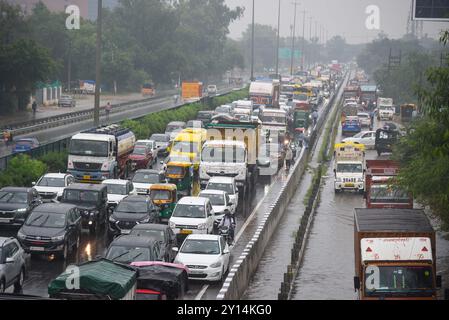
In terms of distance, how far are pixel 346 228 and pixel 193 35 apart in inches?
4769

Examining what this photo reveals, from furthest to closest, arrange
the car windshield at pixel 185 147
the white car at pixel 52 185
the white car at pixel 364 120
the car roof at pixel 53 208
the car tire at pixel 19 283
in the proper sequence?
the white car at pixel 364 120
the car windshield at pixel 185 147
the white car at pixel 52 185
the car roof at pixel 53 208
the car tire at pixel 19 283

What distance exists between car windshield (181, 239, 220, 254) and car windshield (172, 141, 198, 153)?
56.0 ft

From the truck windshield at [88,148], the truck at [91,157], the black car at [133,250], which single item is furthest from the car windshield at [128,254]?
the truck windshield at [88,148]

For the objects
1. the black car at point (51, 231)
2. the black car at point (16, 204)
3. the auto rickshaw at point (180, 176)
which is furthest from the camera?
the auto rickshaw at point (180, 176)

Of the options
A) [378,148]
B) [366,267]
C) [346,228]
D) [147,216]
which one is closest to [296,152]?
[378,148]

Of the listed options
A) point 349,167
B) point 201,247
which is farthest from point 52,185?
point 349,167

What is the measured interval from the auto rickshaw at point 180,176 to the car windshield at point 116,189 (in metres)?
5.46

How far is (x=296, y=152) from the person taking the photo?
5956 cm

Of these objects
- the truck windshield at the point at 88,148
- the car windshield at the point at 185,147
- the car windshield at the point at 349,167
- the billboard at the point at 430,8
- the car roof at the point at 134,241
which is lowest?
the car windshield at the point at 349,167

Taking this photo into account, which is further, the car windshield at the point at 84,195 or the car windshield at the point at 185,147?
the car windshield at the point at 185,147

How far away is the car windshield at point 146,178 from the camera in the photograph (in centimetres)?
3688

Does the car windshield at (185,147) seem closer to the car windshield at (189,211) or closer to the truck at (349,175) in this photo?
the truck at (349,175)

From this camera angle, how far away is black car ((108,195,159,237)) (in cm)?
2909
